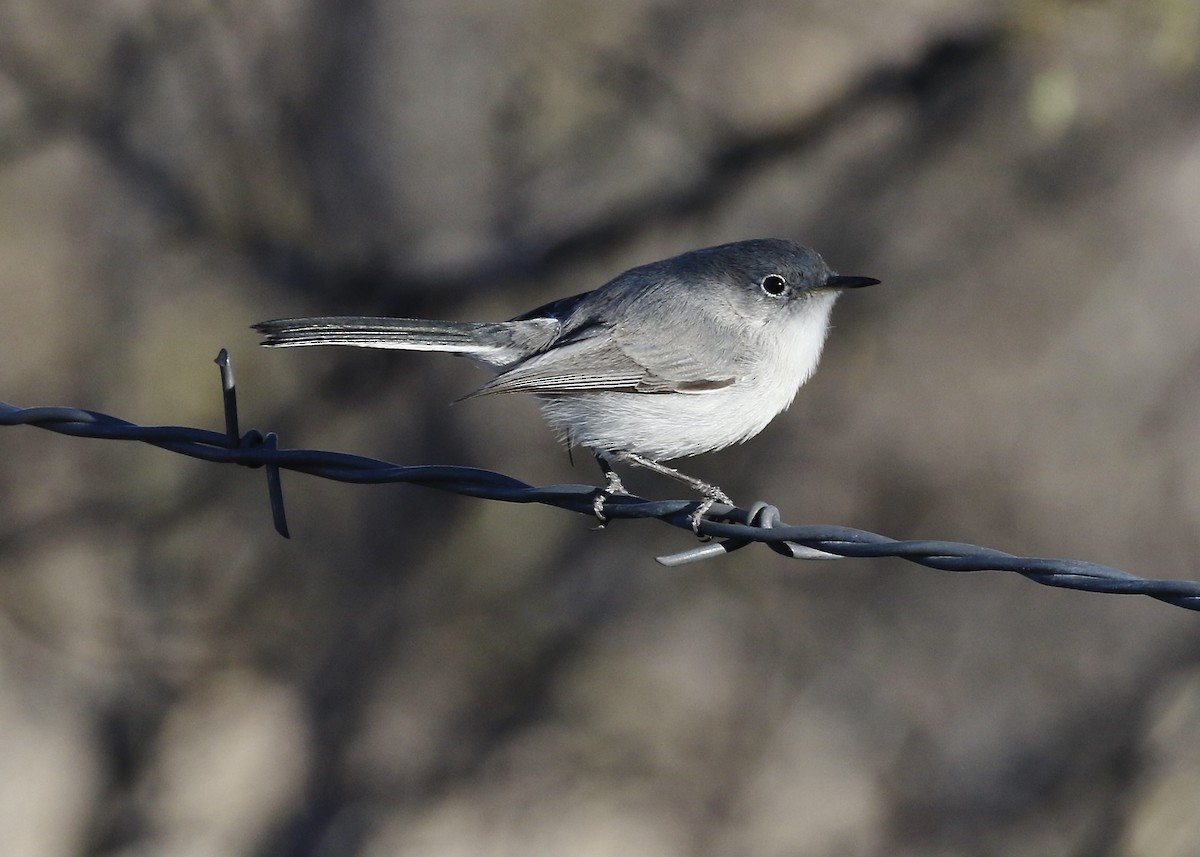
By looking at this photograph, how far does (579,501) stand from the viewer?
269 centimetres

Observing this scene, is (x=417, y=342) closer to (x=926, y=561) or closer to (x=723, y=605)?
(x=926, y=561)

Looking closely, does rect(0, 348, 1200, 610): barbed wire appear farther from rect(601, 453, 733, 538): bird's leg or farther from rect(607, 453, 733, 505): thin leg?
rect(607, 453, 733, 505): thin leg

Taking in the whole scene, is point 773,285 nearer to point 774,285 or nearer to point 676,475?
point 774,285

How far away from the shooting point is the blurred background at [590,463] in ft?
22.5

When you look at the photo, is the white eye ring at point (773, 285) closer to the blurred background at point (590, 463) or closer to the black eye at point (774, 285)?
the black eye at point (774, 285)

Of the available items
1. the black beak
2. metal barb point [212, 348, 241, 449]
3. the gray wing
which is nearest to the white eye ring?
the black beak

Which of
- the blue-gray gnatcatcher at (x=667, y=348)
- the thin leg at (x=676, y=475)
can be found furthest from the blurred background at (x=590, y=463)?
the thin leg at (x=676, y=475)

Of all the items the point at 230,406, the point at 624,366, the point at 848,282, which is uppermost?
the point at 848,282

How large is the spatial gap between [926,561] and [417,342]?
1.69 metres

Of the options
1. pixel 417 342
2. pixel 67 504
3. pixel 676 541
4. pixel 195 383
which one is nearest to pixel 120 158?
pixel 195 383

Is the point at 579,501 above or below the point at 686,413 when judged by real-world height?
below

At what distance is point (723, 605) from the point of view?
7.25m

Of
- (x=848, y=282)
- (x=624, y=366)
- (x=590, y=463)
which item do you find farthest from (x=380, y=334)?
(x=590, y=463)

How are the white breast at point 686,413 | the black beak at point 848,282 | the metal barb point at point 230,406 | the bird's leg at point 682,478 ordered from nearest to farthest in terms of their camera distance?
the metal barb point at point 230,406 → the bird's leg at point 682,478 → the white breast at point 686,413 → the black beak at point 848,282
